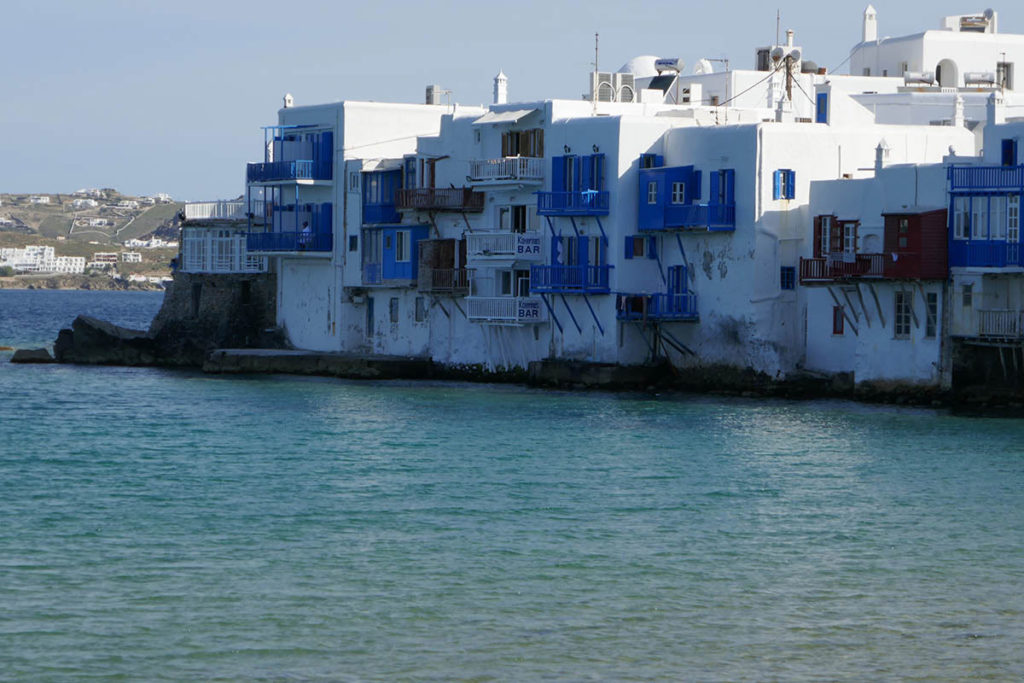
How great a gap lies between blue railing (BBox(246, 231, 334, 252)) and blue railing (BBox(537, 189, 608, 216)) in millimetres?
11903

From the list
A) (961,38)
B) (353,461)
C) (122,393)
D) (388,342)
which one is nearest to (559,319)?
(388,342)

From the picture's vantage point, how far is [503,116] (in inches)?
2299

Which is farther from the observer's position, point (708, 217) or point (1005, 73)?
point (1005, 73)

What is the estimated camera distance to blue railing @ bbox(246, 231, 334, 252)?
214 ft

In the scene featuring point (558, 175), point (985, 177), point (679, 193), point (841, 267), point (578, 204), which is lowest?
point (841, 267)

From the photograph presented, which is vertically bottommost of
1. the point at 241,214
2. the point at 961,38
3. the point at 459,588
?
the point at 459,588

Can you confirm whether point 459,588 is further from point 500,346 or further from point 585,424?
point 500,346

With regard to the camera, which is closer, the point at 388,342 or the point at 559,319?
the point at 559,319

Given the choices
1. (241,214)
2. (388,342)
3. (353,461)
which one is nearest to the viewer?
(353,461)

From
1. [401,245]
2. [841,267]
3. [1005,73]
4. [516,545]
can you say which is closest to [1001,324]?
[841,267]

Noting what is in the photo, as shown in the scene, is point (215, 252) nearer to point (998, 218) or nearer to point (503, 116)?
point (503, 116)

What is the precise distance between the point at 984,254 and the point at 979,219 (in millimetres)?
942

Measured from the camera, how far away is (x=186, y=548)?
26922 millimetres

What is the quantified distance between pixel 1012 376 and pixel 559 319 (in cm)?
1479
